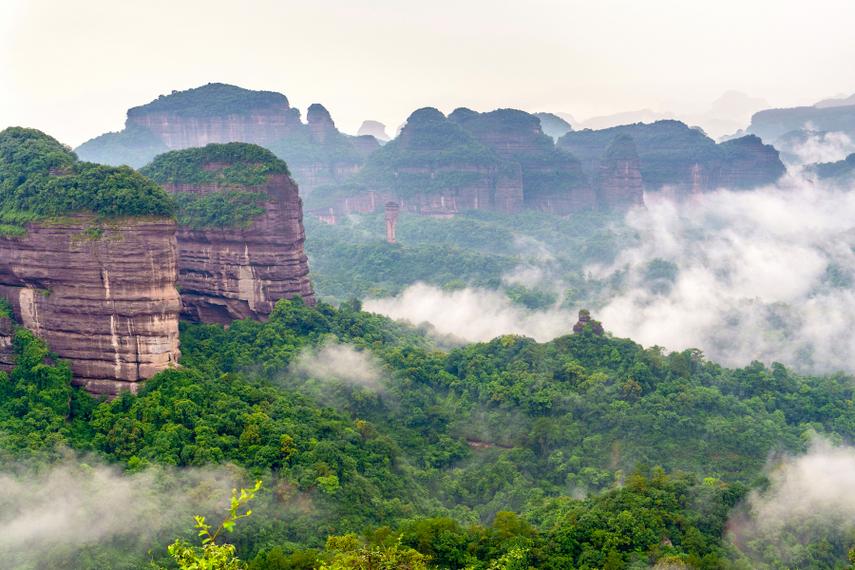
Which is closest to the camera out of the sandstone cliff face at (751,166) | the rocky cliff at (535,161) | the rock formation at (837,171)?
the rock formation at (837,171)

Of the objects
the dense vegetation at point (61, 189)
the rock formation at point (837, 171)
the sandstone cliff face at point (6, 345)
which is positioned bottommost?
the sandstone cliff face at point (6, 345)

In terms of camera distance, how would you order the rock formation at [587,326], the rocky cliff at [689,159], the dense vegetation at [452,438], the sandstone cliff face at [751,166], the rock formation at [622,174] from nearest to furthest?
the dense vegetation at [452,438] < the rock formation at [587,326] < the rock formation at [622,174] < the sandstone cliff face at [751,166] < the rocky cliff at [689,159]

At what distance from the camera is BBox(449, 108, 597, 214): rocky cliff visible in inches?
6344

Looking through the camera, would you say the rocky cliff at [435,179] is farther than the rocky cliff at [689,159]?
No

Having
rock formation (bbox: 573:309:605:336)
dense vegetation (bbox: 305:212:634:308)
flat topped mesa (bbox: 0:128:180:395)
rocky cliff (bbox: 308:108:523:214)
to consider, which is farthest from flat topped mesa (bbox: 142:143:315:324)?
rocky cliff (bbox: 308:108:523:214)

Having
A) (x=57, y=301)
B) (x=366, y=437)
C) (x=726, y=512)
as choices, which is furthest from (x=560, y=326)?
(x=57, y=301)

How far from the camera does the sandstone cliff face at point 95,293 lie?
46.4 m

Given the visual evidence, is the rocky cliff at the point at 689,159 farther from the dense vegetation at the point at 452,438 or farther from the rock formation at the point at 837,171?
the dense vegetation at the point at 452,438

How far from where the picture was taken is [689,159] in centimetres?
16638

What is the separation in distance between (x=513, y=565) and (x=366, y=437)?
17004 millimetres

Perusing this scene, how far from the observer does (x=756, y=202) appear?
15625 centimetres

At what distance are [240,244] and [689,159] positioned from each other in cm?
12495

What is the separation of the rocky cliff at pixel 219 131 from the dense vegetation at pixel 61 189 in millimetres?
103735

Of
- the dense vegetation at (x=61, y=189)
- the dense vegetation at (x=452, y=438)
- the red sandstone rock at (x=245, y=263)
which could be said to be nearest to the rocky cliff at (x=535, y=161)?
the dense vegetation at (x=452, y=438)
